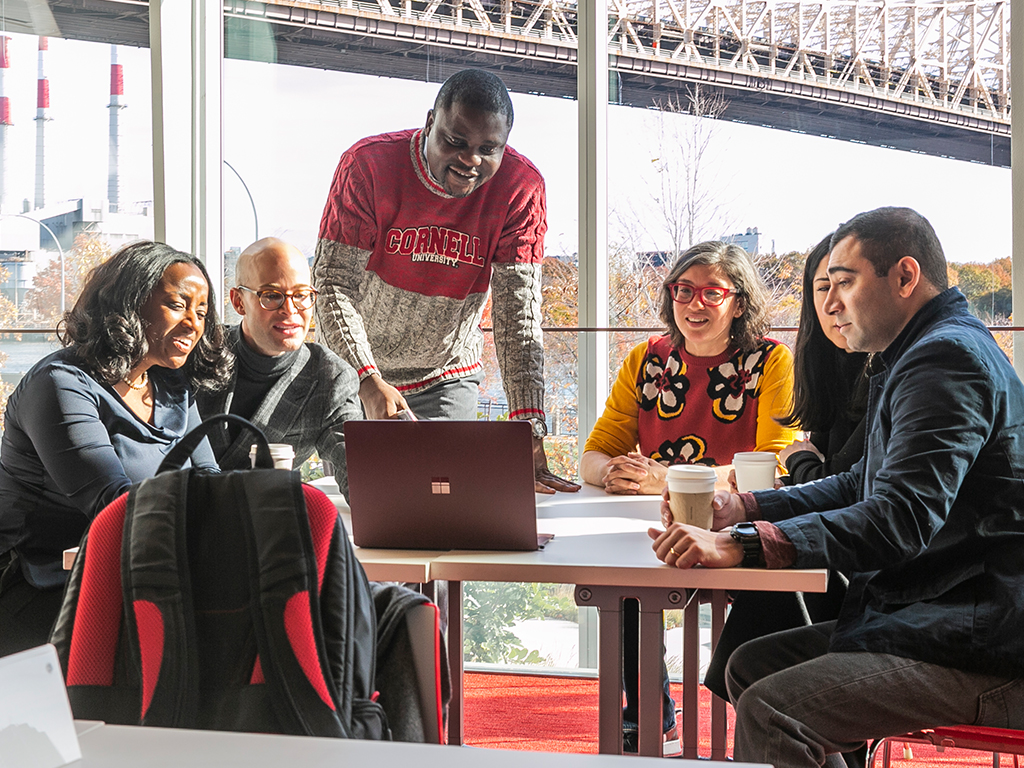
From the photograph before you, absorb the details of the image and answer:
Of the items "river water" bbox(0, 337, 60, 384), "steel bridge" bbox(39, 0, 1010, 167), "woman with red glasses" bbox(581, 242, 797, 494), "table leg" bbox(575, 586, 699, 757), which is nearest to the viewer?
"table leg" bbox(575, 586, 699, 757)

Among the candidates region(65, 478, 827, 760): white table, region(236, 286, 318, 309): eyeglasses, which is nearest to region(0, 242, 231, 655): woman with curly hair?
region(236, 286, 318, 309): eyeglasses

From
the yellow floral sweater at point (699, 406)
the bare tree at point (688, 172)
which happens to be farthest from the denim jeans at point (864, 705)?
the bare tree at point (688, 172)

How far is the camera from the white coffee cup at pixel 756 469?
2.03 meters

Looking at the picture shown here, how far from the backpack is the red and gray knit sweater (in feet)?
4.91

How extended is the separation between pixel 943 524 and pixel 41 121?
359 centimetres

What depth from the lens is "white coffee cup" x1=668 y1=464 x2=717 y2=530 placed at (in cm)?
168

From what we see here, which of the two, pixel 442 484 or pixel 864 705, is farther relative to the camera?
pixel 442 484

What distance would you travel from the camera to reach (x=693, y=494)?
1.68 metres

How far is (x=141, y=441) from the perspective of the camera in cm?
213

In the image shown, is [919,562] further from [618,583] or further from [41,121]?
[41,121]

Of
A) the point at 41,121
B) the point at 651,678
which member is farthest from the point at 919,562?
the point at 41,121

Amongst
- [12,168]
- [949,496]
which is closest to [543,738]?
[949,496]

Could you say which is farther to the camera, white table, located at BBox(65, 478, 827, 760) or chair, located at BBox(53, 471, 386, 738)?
white table, located at BBox(65, 478, 827, 760)

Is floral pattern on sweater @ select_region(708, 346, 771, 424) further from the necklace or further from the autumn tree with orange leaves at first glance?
the autumn tree with orange leaves
